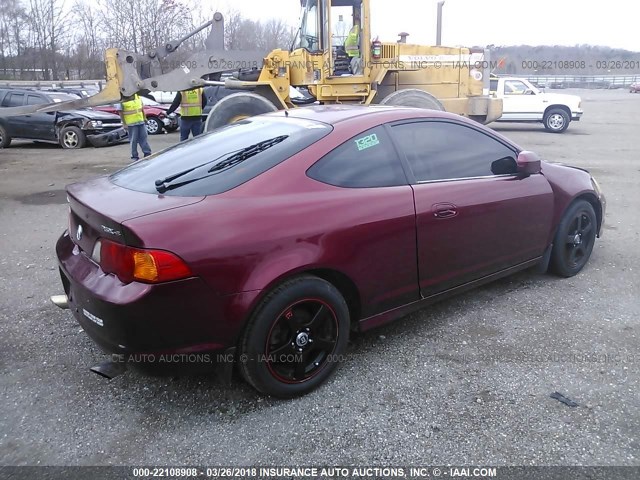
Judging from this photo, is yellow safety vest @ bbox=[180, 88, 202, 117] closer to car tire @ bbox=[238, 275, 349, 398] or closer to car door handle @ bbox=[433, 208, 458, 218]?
car door handle @ bbox=[433, 208, 458, 218]

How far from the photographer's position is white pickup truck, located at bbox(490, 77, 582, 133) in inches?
665

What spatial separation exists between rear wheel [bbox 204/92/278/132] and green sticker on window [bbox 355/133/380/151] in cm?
650

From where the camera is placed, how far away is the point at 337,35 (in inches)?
388

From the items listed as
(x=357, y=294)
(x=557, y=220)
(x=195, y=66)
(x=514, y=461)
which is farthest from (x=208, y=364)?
(x=195, y=66)

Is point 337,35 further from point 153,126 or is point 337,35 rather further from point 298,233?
point 153,126

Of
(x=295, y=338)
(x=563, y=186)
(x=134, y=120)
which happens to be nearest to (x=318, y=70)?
(x=134, y=120)

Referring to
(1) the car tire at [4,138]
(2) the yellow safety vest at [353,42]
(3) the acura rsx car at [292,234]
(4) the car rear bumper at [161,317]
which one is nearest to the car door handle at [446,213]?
(3) the acura rsx car at [292,234]

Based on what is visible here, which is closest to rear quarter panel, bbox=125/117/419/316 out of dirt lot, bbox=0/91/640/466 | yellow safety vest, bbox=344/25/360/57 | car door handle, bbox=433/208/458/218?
car door handle, bbox=433/208/458/218

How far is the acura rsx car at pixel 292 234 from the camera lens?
8.07 feet

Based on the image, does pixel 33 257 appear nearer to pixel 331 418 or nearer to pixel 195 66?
pixel 331 418

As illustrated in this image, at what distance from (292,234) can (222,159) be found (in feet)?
2.34

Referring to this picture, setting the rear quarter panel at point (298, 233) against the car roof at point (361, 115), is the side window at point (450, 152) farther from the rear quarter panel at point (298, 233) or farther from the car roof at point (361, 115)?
the rear quarter panel at point (298, 233)

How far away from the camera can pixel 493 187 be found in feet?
12.1

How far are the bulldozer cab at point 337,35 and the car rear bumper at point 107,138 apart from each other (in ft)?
21.9
